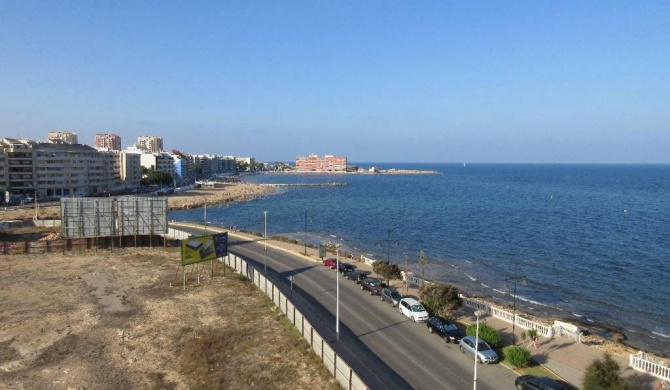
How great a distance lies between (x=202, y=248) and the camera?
41.0 metres

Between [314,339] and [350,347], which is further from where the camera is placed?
[350,347]

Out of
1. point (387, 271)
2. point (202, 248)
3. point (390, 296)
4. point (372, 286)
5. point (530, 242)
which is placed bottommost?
point (530, 242)

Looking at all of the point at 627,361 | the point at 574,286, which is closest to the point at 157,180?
the point at 574,286

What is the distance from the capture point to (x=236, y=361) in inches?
990

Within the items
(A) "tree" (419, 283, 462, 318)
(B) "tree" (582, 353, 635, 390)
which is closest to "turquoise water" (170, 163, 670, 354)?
(A) "tree" (419, 283, 462, 318)

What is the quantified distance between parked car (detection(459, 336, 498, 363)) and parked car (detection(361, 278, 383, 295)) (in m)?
12.1

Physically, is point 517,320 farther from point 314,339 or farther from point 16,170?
point 16,170

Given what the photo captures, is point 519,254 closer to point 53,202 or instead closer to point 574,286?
point 574,286

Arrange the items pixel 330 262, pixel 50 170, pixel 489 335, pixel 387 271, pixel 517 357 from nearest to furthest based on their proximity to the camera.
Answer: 1. pixel 517 357
2. pixel 489 335
3. pixel 387 271
4. pixel 330 262
5. pixel 50 170

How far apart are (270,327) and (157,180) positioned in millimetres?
149123

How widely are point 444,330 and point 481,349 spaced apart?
3034mm

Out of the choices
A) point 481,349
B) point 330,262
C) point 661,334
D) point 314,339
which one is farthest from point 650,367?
point 330,262

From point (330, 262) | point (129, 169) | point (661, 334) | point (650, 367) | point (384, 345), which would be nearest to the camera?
point (650, 367)

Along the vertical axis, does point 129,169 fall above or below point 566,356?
above
